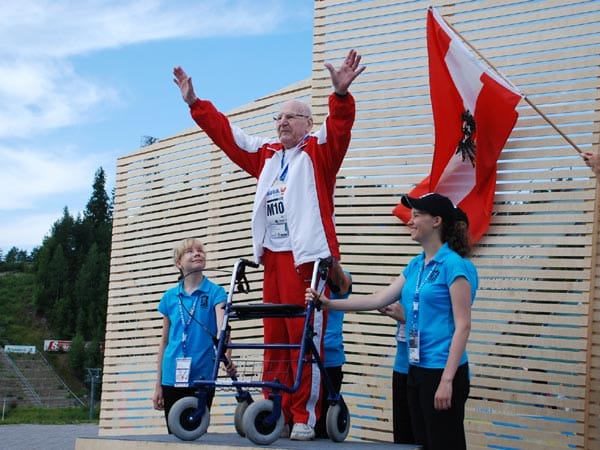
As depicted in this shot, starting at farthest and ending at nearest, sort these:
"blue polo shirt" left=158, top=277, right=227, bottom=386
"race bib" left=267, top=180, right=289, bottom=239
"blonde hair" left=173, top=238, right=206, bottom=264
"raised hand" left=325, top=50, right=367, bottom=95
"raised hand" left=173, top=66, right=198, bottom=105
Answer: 1. "blonde hair" left=173, top=238, right=206, bottom=264
2. "blue polo shirt" left=158, top=277, right=227, bottom=386
3. "raised hand" left=173, top=66, right=198, bottom=105
4. "race bib" left=267, top=180, right=289, bottom=239
5. "raised hand" left=325, top=50, right=367, bottom=95

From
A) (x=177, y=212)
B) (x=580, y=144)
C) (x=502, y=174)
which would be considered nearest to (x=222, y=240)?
(x=177, y=212)

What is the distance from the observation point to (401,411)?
4656mm

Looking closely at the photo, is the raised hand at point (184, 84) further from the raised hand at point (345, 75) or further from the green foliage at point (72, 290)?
the green foliage at point (72, 290)

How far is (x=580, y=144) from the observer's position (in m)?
6.23

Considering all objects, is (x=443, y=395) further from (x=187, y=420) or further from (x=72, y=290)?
(x=72, y=290)

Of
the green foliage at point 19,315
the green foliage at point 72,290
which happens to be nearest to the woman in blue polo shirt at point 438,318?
the green foliage at point 72,290

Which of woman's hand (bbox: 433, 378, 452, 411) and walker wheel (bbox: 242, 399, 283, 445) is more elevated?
woman's hand (bbox: 433, 378, 452, 411)

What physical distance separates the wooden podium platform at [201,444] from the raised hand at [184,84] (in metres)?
1.72

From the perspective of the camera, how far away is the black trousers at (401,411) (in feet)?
15.2

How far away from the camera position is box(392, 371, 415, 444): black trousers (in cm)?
464

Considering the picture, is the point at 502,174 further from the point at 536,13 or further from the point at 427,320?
the point at 427,320

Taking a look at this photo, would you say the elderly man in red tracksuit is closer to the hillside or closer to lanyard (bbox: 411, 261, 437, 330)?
lanyard (bbox: 411, 261, 437, 330)

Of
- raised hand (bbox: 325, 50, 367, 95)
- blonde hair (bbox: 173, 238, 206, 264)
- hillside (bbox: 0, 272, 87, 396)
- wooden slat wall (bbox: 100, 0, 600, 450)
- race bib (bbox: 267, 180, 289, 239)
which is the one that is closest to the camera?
raised hand (bbox: 325, 50, 367, 95)

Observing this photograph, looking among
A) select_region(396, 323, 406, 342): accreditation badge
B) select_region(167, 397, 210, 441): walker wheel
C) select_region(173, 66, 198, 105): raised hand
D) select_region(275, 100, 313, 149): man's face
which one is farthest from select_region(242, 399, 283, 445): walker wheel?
select_region(173, 66, 198, 105): raised hand
